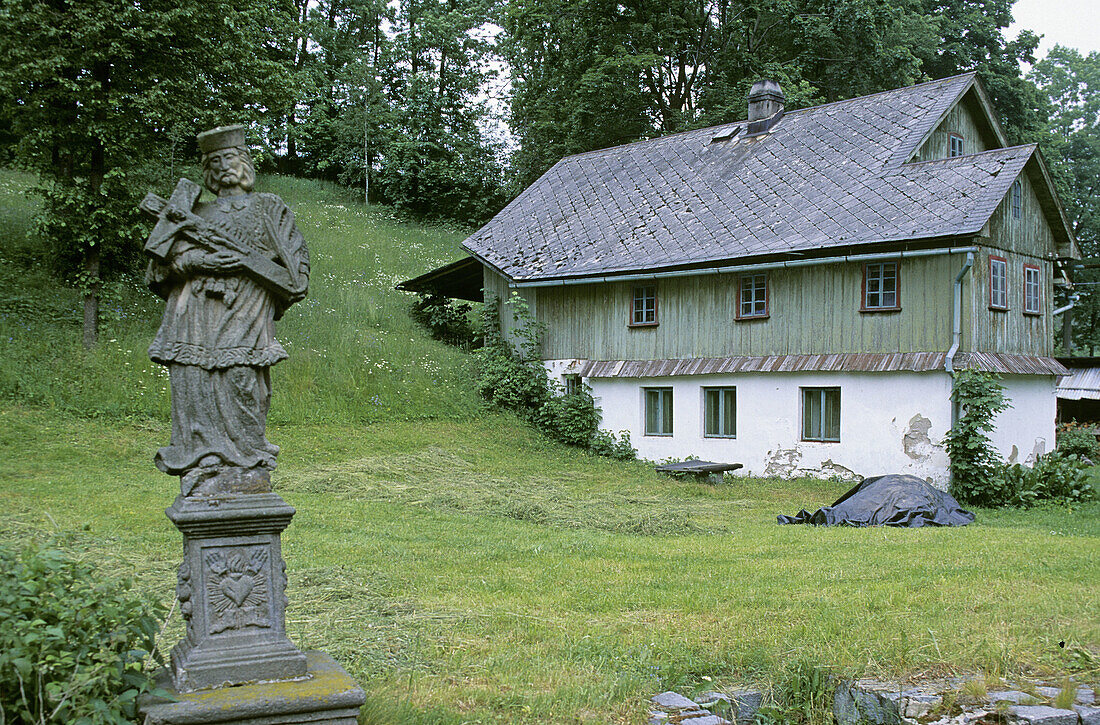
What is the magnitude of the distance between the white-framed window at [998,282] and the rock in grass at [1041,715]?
1449 cm

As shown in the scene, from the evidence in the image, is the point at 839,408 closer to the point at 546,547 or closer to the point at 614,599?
the point at 546,547

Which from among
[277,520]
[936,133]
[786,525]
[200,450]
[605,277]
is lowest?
[786,525]

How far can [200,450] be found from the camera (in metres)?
5.02

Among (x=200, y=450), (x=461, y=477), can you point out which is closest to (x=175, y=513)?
(x=200, y=450)

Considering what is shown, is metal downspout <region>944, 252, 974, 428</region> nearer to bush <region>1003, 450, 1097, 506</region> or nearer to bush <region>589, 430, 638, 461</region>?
bush <region>1003, 450, 1097, 506</region>

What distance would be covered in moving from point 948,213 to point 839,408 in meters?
4.32

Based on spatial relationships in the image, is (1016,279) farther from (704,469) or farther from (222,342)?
(222,342)

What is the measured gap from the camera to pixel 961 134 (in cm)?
2306

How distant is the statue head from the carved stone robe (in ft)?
0.41

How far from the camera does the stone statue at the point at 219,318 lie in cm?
503

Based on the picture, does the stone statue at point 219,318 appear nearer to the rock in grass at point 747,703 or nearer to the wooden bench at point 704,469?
the rock in grass at point 747,703

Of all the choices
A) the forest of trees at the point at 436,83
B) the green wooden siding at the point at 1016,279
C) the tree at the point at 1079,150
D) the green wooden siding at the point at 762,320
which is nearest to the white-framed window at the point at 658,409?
the green wooden siding at the point at 762,320

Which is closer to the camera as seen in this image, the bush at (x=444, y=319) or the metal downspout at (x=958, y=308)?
the metal downspout at (x=958, y=308)

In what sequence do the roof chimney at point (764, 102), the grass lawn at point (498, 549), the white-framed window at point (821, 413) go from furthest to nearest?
the roof chimney at point (764, 102)
the white-framed window at point (821, 413)
the grass lawn at point (498, 549)
